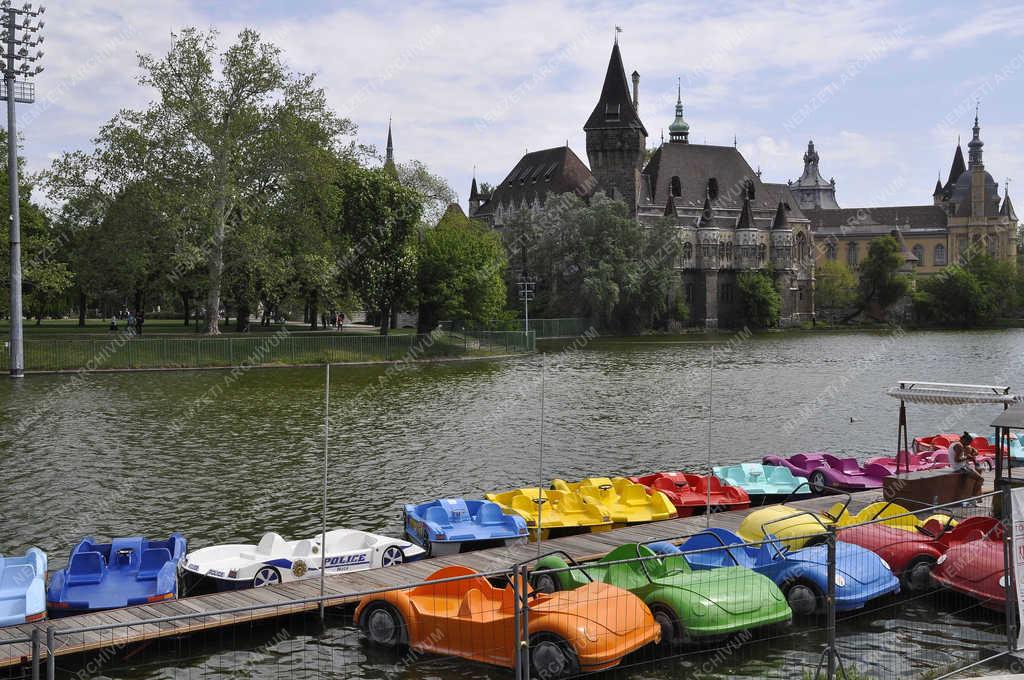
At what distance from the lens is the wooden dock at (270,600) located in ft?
37.0

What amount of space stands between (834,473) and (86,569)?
1495cm

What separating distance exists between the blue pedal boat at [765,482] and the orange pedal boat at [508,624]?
30.9 feet

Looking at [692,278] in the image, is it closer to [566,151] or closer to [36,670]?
[566,151]

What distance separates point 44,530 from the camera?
60.0 feet

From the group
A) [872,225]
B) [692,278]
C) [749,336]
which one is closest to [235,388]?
[749,336]

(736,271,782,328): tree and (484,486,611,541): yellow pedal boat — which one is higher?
(736,271,782,328): tree

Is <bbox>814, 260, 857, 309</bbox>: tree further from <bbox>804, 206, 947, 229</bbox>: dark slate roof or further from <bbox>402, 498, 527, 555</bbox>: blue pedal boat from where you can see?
<bbox>402, 498, 527, 555</bbox>: blue pedal boat

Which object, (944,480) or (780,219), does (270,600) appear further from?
(780,219)

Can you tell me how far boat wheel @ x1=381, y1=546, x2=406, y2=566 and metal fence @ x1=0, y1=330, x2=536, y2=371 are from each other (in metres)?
31.4

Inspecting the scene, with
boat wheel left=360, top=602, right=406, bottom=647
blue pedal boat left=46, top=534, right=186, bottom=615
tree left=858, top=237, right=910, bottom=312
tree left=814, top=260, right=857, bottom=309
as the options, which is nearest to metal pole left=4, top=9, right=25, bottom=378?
blue pedal boat left=46, top=534, right=186, bottom=615

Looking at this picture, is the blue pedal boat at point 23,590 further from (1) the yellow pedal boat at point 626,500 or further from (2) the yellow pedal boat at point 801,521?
(2) the yellow pedal boat at point 801,521

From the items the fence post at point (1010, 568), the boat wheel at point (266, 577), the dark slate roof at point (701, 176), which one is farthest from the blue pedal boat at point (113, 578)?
the dark slate roof at point (701, 176)

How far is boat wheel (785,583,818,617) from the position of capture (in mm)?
12812

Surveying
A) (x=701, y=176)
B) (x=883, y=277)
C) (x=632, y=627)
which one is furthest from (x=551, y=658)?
(x=883, y=277)
